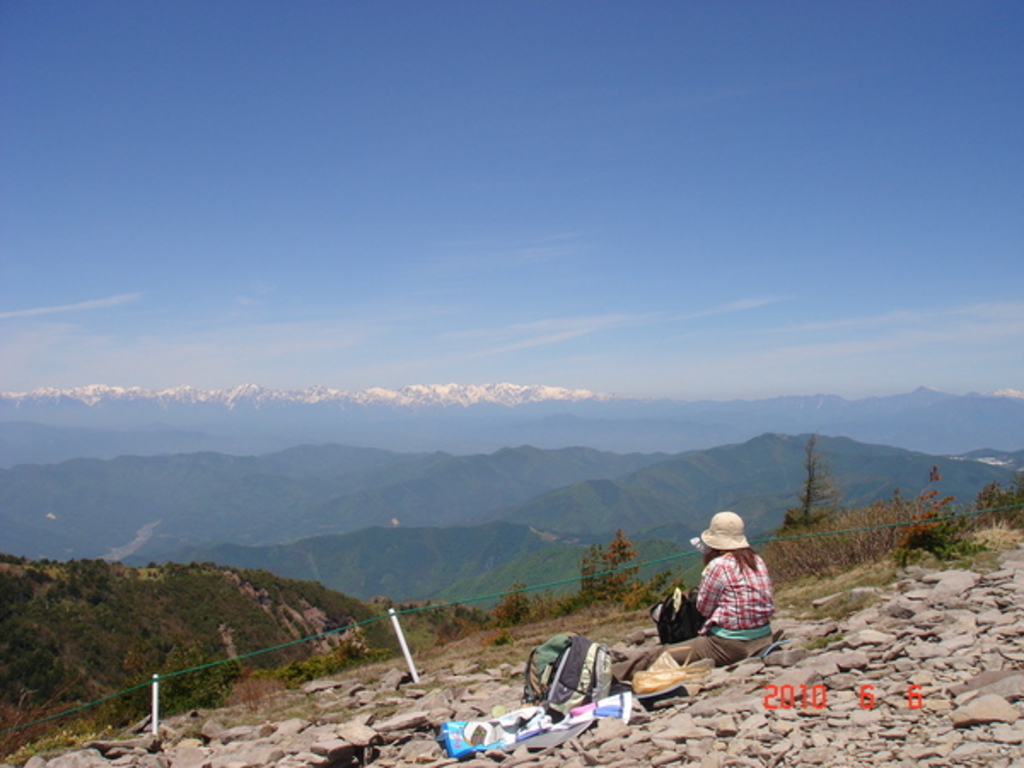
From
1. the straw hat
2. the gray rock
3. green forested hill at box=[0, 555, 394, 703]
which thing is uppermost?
the straw hat

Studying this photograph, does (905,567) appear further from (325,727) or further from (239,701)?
(239,701)

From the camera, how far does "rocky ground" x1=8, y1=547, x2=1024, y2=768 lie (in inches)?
159

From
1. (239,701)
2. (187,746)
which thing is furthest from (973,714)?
(239,701)

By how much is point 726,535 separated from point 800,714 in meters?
2.11

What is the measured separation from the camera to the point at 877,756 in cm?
387

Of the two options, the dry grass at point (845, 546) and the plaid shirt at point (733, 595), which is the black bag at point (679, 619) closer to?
the plaid shirt at point (733, 595)

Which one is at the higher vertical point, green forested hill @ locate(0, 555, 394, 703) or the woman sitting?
the woman sitting

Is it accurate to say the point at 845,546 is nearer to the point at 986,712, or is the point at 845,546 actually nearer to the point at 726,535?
the point at 726,535

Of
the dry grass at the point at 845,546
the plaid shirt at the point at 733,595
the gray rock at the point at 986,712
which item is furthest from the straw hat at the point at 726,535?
the dry grass at the point at 845,546
